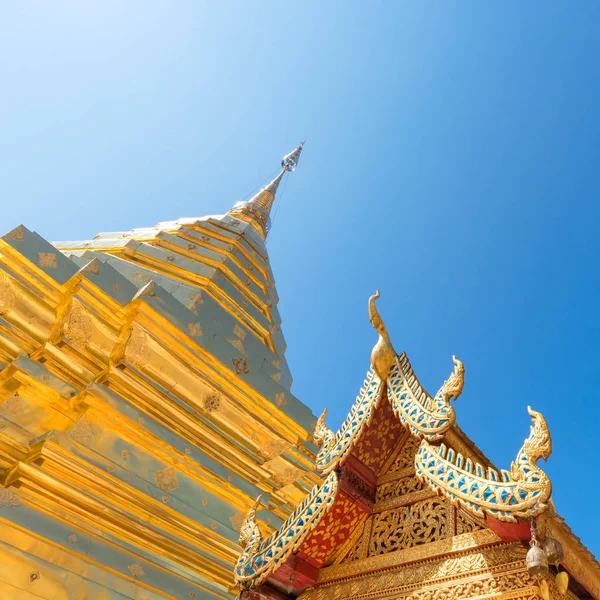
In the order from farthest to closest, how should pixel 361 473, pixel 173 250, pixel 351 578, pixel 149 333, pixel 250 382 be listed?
1. pixel 173 250
2. pixel 250 382
3. pixel 149 333
4. pixel 361 473
5. pixel 351 578

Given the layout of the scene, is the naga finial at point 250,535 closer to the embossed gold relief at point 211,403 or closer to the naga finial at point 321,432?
the naga finial at point 321,432

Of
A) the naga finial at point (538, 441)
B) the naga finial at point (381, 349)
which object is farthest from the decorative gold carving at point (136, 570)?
the naga finial at point (538, 441)

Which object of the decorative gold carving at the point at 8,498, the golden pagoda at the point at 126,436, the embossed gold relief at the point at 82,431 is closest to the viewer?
the decorative gold carving at the point at 8,498

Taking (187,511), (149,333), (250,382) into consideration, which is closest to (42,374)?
(149,333)

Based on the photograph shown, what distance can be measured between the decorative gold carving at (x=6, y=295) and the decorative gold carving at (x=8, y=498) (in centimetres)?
232

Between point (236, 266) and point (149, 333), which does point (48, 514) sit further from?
point (236, 266)

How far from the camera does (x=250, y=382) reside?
792cm

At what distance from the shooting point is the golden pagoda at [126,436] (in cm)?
514

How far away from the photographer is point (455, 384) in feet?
9.29

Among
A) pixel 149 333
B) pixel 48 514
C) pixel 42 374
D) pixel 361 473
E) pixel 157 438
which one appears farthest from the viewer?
pixel 149 333

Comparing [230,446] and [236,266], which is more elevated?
[236,266]

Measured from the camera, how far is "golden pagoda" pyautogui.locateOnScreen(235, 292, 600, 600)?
2311mm

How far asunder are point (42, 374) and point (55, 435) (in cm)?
103

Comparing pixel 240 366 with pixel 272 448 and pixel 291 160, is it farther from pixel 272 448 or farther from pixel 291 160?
pixel 291 160
